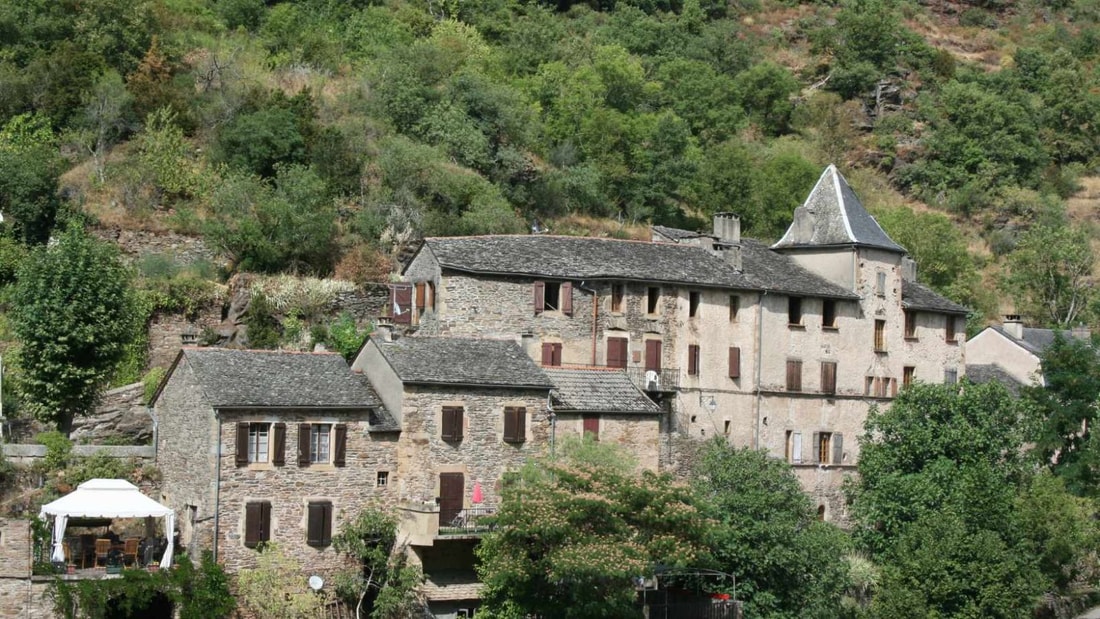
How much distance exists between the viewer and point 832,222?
58.0 m

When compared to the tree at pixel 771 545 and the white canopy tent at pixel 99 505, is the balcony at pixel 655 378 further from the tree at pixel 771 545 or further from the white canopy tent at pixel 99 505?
the white canopy tent at pixel 99 505

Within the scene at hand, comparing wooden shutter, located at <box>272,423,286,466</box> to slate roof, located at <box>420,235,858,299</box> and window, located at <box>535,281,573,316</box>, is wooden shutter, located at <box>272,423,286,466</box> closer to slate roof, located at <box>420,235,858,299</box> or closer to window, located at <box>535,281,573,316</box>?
slate roof, located at <box>420,235,858,299</box>

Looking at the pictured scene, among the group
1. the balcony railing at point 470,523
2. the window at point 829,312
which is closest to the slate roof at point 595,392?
the balcony railing at point 470,523

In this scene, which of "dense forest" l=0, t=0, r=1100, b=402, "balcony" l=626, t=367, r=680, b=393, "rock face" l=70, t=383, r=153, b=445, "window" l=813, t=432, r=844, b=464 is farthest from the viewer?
"dense forest" l=0, t=0, r=1100, b=402

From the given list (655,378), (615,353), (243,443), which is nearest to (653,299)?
(615,353)

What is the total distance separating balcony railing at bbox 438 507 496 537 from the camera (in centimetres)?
4328

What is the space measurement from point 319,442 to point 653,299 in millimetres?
14004

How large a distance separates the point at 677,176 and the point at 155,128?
25081 millimetres

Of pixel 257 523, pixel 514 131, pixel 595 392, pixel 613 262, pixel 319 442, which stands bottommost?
pixel 257 523

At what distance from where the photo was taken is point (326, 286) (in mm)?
55562

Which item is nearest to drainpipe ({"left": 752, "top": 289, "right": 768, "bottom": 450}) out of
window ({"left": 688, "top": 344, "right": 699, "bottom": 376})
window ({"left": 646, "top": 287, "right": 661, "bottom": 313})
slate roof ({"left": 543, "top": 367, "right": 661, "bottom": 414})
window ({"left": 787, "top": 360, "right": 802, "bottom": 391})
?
window ({"left": 787, "top": 360, "right": 802, "bottom": 391})

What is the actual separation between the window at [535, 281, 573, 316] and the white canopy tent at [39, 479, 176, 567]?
49.0 ft

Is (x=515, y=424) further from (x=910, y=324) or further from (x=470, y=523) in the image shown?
(x=910, y=324)

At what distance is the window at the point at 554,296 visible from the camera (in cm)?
4997
